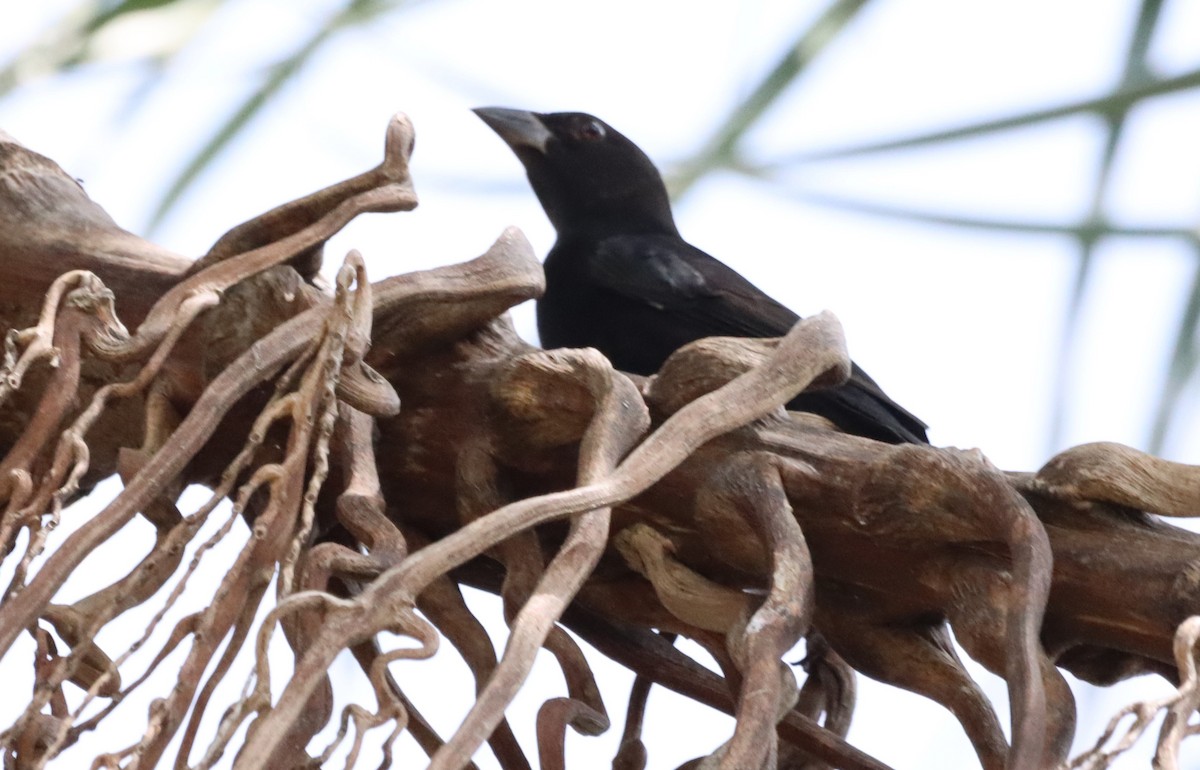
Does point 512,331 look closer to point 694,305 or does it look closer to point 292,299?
point 292,299

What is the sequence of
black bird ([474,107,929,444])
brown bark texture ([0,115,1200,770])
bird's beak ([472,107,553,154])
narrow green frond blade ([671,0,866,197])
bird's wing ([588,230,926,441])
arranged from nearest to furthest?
1. brown bark texture ([0,115,1200,770])
2. black bird ([474,107,929,444])
3. bird's wing ([588,230,926,441])
4. bird's beak ([472,107,553,154])
5. narrow green frond blade ([671,0,866,197])

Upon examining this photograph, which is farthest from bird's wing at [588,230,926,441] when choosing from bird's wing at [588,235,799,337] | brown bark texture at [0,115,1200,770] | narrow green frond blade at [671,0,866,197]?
brown bark texture at [0,115,1200,770]

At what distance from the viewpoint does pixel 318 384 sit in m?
0.75

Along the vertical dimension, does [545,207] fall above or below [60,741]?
above

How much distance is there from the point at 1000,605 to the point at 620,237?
5.08ft

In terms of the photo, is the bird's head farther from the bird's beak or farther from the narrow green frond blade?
the narrow green frond blade

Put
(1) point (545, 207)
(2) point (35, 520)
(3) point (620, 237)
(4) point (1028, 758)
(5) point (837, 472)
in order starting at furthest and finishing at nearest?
1. (1) point (545, 207)
2. (3) point (620, 237)
3. (5) point (837, 472)
4. (2) point (35, 520)
5. (4) point (1028, 758)

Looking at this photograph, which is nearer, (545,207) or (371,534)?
(371,534)

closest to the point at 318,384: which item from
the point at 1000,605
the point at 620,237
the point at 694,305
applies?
the point at 1000,605

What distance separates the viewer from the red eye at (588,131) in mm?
2496

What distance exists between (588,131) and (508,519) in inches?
74.0

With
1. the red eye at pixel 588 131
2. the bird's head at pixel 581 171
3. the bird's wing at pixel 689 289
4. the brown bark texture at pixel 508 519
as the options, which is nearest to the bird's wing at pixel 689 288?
the bird's wing at pixel 689 289

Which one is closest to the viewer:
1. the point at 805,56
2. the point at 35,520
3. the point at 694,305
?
the point at 35,520

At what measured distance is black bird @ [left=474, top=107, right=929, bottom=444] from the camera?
6.04ft
